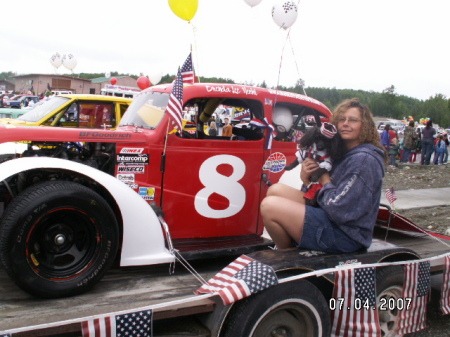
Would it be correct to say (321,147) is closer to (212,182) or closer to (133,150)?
(212,182)

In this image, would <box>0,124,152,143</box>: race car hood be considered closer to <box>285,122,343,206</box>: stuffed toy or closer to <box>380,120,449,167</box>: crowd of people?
<box>285,122,343,206</box>: stuffed toy

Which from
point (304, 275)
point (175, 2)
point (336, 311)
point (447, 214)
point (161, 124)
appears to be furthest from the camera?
point (447, 214)

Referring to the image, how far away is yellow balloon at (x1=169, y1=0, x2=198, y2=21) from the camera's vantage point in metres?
6.06

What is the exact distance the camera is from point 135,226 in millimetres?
3346

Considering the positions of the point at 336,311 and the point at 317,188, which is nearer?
the point at 336,311

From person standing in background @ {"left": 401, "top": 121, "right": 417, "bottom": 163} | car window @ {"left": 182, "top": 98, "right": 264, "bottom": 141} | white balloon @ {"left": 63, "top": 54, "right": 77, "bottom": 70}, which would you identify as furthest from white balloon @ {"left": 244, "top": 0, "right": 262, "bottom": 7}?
white balloon @ {"left": 63, "top": 54, "right": 77, "bottom": 70}

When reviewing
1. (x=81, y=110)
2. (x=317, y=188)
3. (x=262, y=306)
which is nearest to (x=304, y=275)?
(x=262, y=306)

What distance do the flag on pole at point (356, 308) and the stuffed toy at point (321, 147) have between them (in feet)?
2.37

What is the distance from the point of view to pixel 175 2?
6070 millimetres

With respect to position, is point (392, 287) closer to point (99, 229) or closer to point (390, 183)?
point (99, 229)

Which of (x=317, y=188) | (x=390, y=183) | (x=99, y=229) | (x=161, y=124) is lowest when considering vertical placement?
(x=390, y=183)

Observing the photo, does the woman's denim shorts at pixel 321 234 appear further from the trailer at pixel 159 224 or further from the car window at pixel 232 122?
the car window at pixel 232 122

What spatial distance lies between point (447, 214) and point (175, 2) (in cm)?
677
